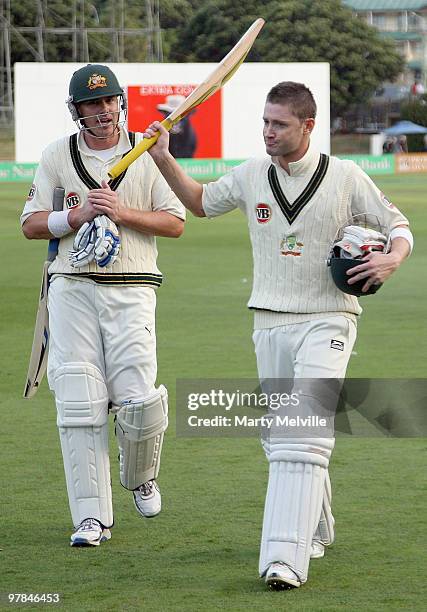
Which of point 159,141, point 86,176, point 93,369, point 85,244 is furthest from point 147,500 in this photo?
point 159,141

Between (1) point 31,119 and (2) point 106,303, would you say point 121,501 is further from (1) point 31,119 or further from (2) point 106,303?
(1) point 31,119

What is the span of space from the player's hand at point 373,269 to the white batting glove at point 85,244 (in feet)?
3.93

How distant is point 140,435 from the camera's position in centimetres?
600

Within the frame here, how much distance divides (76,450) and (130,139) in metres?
1.37

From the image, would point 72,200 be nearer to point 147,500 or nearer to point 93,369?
point 93,369

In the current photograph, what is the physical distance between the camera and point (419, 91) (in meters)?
79.6

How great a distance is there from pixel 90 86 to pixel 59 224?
1.98 ft

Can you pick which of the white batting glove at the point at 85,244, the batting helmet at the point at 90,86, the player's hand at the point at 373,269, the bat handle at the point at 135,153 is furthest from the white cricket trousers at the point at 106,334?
the player's hand at the point at 373,269

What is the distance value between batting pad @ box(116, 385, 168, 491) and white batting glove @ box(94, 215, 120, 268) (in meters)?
0.63

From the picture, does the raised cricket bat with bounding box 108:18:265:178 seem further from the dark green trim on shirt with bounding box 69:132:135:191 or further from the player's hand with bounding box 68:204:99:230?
the player's hand with bounding box 68:204:99:230

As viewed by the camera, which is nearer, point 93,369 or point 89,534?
point 89,534

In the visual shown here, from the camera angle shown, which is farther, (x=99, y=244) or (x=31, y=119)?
(x=31, y=119)

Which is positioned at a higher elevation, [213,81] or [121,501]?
[213,81]

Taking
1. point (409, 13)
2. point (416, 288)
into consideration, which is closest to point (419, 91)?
point (409, 13)
